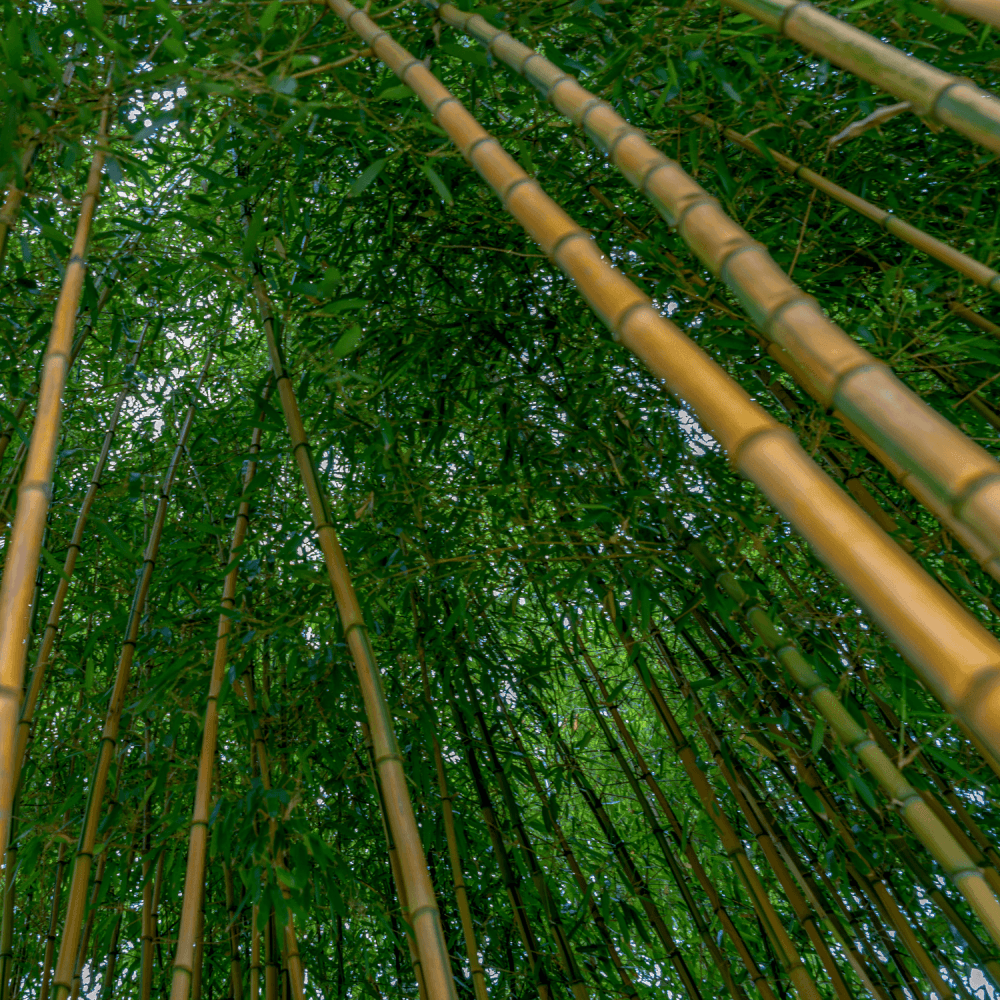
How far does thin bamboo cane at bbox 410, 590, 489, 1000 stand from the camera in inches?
92.4

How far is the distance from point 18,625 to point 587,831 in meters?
3.31

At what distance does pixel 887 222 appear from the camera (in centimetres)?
193

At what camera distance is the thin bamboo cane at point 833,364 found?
0.67 metres

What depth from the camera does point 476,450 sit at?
9.67ft

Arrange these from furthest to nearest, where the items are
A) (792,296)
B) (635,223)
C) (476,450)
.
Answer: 1. (476,450)
2. (635,223)
3. (792,296)

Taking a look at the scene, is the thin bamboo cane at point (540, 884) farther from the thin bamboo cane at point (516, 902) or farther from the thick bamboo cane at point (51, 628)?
the thick bamboo cane at point (51, 628)

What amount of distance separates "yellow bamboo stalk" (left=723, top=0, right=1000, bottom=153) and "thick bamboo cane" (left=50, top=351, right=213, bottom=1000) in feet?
6.74

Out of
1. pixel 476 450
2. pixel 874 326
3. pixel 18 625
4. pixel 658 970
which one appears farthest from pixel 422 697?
pixel 658 970

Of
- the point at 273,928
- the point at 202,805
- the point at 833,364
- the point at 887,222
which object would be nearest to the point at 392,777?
the point at 202,805

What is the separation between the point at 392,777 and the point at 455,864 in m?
1.10

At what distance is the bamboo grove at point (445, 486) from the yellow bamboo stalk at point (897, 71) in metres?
0.33

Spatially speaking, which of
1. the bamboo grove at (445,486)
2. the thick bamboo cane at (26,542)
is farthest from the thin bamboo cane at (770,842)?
the thick bamboo cane at (26,542)

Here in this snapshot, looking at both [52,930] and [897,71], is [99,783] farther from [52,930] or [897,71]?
[897,71]

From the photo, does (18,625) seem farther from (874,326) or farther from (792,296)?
(874,326)
